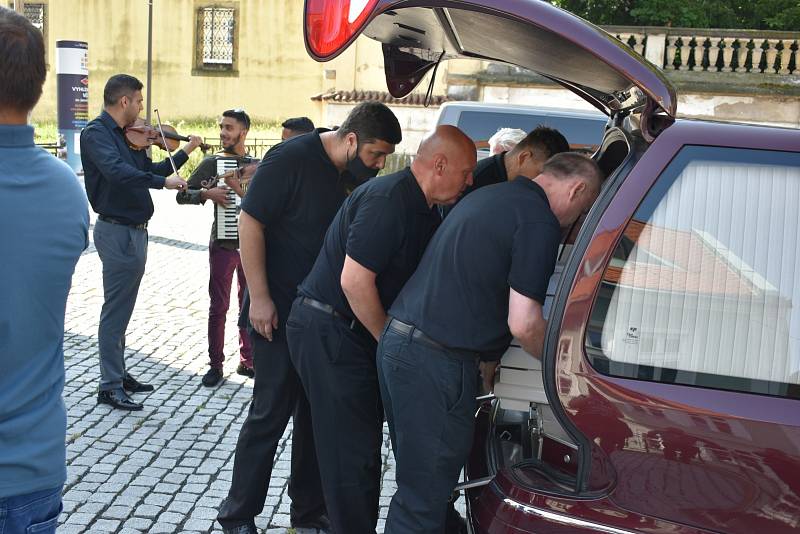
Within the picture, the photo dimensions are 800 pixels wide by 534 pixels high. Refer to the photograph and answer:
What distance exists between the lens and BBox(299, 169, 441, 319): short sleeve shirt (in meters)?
3.38

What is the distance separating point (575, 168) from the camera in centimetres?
312

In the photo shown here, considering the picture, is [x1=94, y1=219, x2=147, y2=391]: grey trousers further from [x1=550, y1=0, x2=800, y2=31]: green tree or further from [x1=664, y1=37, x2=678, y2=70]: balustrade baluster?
[x1=550, y1=0, x2=800, y2=31]: green tree

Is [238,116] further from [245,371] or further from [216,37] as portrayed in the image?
[216,37]

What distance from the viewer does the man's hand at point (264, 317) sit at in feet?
13.3

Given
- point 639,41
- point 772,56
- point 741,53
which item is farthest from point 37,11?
point 772,56

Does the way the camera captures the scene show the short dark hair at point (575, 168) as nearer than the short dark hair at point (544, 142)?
Yes

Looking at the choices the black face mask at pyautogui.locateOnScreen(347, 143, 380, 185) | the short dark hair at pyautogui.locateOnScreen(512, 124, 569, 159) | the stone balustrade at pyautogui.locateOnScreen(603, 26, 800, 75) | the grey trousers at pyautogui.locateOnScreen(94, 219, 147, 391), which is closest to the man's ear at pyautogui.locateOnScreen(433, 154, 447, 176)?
the black face mask at pyautogui.locateOnScreen(347, 143, 380, 185)

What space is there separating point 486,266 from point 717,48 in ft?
56.2

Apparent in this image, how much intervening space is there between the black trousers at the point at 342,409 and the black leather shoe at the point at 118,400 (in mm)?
2547

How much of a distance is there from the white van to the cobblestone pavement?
283 cm

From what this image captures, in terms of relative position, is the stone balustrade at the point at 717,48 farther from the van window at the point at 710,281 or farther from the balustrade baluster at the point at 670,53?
the van window at the point at 710,281

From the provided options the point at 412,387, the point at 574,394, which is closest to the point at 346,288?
the point at 412,387

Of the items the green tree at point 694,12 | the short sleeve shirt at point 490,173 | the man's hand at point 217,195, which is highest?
the green tree at point 694,12

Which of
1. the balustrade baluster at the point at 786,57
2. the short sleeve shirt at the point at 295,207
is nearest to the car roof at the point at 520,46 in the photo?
the short sleeve shirt at the point at 295,207
